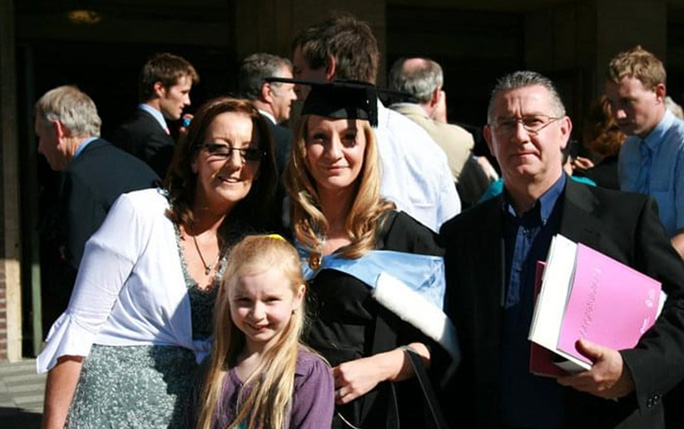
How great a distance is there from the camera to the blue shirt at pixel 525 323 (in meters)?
3.08

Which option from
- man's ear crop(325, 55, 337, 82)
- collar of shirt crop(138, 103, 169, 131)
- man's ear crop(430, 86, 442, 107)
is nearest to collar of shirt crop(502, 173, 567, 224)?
man's ear crop(325, 55, 337, 82)

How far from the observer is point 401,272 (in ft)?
10.7

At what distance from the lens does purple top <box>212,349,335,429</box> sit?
304cm

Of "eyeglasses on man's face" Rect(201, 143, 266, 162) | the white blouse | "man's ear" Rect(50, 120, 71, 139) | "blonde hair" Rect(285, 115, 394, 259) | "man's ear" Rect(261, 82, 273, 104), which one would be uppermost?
"man's ear" Rect(261, 82, 273, 104)

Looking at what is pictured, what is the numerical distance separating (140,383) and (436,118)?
299 centimetres

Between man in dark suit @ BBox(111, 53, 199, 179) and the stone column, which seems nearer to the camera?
man in dark suit @ BBox(111, 53, 199, 179)

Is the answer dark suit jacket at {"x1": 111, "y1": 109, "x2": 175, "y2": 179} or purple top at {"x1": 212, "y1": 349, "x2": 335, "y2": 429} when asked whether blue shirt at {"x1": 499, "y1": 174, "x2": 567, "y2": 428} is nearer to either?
purple top at {"x1": 212, "y1": 349, "x2": 335, "y2": 429}

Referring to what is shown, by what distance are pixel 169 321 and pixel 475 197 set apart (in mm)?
2781

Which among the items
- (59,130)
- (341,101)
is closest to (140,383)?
(341,101)

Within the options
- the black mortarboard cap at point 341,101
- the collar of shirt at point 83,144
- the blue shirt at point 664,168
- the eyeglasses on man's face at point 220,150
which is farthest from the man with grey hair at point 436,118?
the eyeglasses on man's face at point 220,150

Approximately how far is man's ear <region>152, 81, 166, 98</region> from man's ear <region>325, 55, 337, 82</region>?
2503mm

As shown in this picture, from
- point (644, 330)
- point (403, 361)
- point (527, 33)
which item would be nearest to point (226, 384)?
point (403, 361)

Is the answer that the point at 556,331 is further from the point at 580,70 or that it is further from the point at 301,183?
the point at 580,70

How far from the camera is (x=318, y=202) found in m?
3.44
